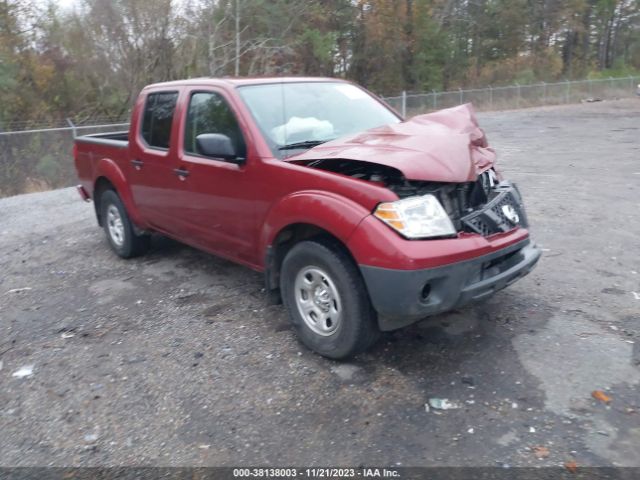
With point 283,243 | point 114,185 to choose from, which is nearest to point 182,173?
point 283,243

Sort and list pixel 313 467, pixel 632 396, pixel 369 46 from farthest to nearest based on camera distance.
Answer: pixel 369 46 → pixel 632 396 → pixel 313 467

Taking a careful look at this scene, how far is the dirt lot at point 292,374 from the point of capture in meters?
3.40

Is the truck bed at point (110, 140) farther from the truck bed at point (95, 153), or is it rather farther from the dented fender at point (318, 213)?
the dented fender at point (318, 213)

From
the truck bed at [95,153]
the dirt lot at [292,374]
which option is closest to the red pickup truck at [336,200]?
the dirt lot at [292,374]

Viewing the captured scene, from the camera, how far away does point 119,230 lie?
6926 mm

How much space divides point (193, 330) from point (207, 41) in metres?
21.9

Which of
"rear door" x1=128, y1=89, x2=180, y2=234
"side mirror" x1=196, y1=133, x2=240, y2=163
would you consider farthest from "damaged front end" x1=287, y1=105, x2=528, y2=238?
"rear door" x1=128, y1=89, x2=180, y2=234

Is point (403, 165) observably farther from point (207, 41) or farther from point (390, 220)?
point (207, 41)

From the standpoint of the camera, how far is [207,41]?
24.8m

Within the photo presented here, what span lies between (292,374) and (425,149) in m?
1.72

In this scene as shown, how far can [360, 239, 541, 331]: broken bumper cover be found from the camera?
144 inches

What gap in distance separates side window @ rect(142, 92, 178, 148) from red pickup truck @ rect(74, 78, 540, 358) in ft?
0.07

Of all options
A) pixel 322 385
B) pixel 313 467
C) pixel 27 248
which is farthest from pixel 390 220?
pixel 27 248

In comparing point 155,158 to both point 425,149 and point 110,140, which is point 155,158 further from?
point 425,149
